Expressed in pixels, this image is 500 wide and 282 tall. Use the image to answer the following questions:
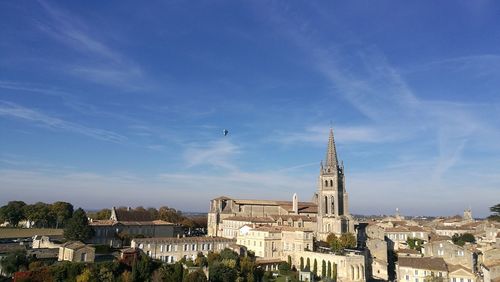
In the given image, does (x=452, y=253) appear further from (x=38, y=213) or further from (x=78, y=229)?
(x=38, y=213)

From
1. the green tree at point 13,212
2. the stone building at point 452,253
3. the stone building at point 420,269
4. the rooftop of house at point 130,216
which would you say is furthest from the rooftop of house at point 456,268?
the green tree at point 13,212

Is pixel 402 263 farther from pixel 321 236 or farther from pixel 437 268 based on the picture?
pixel 321 236

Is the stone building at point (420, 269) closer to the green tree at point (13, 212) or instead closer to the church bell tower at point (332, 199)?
the church bell tower at point (332, 199)

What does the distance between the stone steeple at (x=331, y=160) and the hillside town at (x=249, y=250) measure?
0.64ft

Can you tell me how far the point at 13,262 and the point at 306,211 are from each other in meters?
55.7

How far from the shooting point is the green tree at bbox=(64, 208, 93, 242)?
51656 mm

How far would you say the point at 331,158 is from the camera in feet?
249

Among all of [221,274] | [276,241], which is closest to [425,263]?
[276,241]

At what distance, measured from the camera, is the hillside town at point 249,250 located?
140 ft

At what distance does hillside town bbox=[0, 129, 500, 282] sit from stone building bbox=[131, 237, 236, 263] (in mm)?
123

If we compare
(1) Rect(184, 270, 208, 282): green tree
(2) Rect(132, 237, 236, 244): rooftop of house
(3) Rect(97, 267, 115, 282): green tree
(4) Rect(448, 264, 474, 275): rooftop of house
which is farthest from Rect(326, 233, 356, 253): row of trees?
(3) Rect(97, 267, 115, 282): green tree

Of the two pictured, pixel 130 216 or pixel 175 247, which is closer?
pixel 175 247

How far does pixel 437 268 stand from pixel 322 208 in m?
27.6

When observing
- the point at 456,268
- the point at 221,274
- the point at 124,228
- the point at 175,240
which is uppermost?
the point at 124,228
